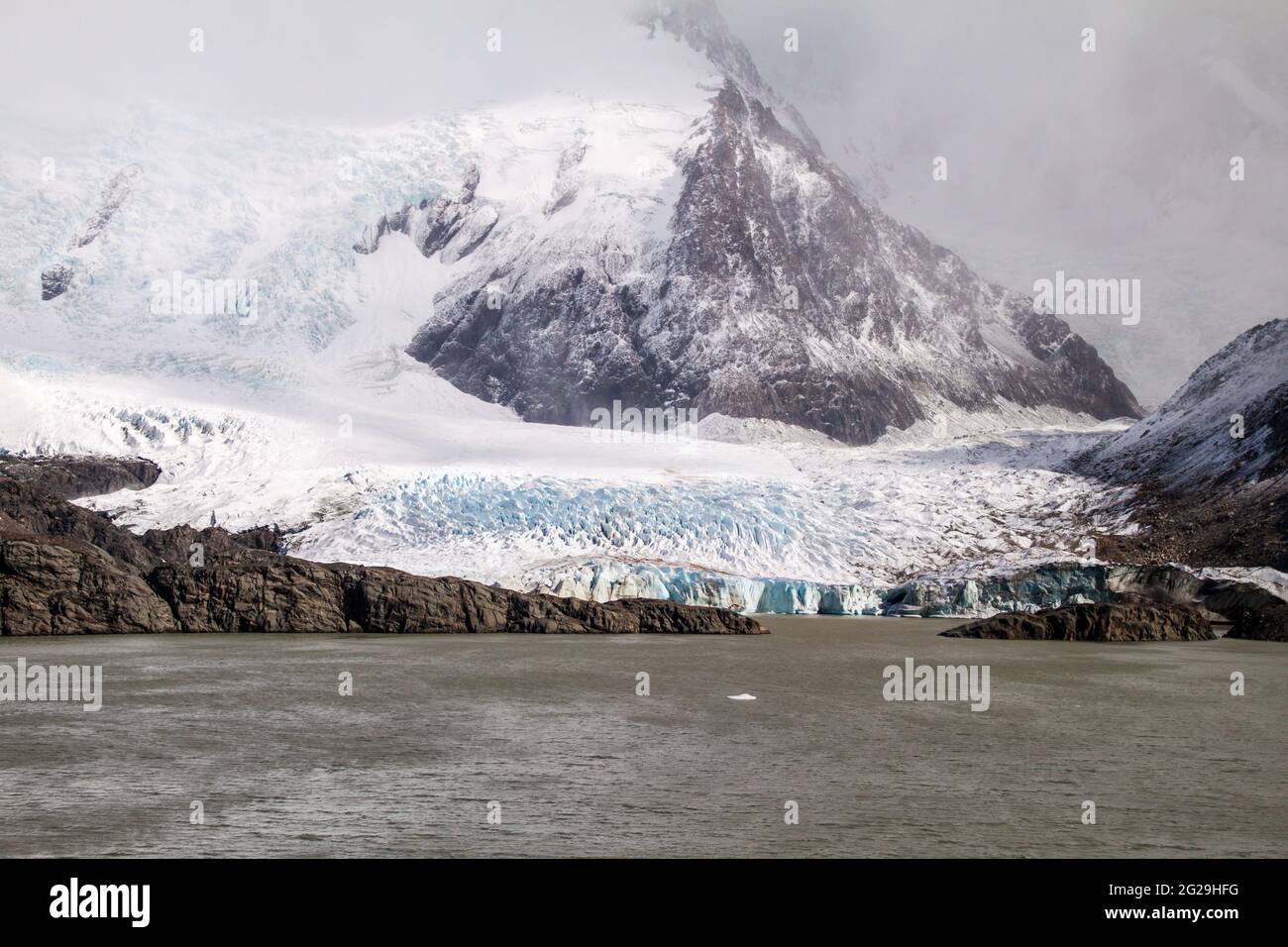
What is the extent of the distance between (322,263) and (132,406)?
3100cm

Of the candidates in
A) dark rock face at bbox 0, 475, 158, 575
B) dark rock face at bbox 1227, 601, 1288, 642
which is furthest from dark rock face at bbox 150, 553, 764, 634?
dark rock face at bbox 1227, 601, 1288, 642

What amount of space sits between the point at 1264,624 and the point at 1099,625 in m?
5.58

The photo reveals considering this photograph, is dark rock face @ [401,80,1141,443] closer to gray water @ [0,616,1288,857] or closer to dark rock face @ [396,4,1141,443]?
dark rock face @ [396,4,1141,443]

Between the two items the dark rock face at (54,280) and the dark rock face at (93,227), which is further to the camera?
the dark rock face at (93,227)

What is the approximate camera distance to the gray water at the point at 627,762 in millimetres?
11680

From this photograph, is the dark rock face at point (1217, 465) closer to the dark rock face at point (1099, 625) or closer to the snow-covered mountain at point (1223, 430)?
the snow-covered mountain at point (1223, 430)

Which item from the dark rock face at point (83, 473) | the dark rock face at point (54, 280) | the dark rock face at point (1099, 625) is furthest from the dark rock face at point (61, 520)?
the dark rock face at point (54, 280)

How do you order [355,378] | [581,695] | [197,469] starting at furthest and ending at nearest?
1. [355,378]
2. [197,469]
3. [581,695]

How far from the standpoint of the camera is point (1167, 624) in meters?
37.6

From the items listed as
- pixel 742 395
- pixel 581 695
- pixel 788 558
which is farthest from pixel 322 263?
pixel 581 695

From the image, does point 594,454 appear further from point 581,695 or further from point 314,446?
point 581,695

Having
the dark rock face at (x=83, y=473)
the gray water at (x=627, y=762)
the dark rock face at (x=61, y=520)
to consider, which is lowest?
the gray water at (x=627, y=762)

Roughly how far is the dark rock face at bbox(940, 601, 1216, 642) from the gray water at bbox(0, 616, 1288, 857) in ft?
27.9

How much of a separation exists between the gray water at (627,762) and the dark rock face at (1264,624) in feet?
36.4
